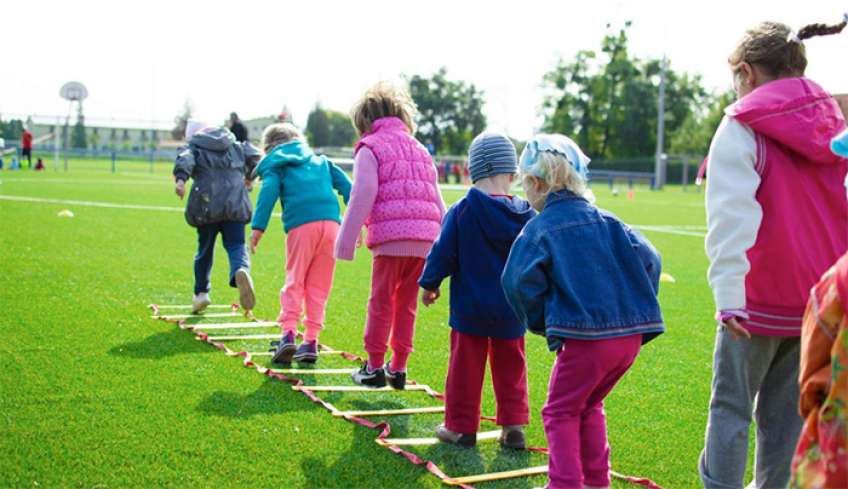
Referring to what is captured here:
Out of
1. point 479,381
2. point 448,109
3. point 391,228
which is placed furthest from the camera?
point 448,109

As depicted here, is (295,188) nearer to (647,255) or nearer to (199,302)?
(199,302)

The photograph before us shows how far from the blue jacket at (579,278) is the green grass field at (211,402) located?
881 mm

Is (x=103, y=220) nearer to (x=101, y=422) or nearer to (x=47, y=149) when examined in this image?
(x=101, y=422)

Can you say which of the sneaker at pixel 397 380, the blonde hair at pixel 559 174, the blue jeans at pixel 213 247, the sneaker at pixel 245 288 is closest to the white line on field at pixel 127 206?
the blue jeans at pixel 213 247

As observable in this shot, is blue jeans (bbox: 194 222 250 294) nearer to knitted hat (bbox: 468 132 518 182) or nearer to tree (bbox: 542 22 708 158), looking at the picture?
knitted hat (bbox: 468 132 518 182)

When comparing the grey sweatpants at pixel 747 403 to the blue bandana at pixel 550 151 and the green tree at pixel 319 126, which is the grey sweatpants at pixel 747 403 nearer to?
the blue bandana at pixel 550 151

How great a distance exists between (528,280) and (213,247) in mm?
4863

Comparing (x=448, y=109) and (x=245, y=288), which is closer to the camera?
(x=245, y=288)

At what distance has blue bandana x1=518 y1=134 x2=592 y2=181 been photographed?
3781 mm

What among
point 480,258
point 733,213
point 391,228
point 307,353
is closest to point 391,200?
point 391,228

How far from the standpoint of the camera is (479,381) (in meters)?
4.63

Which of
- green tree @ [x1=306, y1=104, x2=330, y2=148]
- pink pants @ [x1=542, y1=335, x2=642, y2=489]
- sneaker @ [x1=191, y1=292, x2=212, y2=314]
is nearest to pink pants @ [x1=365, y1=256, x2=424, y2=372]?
pink pants @ [x1=542, y1=335, x2=642, y2=489]

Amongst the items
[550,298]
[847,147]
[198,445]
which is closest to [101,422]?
[198,445]

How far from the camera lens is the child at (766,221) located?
3.24 metres
